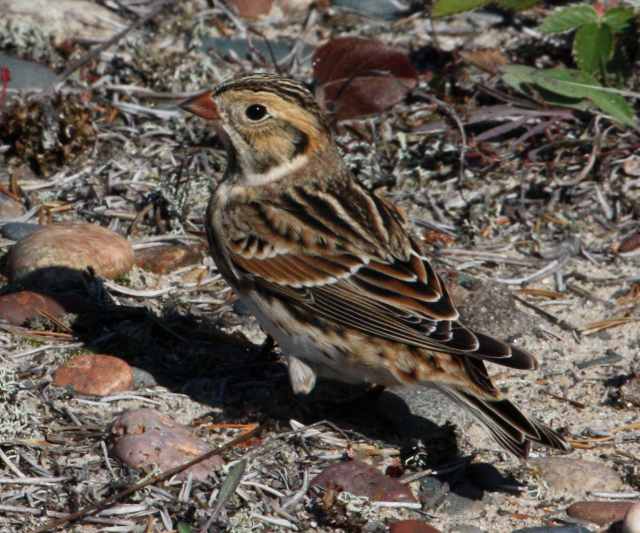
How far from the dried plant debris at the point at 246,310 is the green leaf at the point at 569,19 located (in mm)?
371

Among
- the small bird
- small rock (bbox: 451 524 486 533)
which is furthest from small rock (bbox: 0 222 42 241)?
small rock (bbox: 451 524 486 533)

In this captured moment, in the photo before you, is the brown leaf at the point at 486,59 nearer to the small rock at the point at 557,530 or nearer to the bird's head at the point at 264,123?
the bird's head at the point at 264,123

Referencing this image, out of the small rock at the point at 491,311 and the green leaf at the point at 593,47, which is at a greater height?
the green leaf at the point at 593,47

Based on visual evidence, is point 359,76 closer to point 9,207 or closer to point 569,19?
point 569,19

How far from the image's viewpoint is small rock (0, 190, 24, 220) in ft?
23.3

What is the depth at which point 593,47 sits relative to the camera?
7.81 m

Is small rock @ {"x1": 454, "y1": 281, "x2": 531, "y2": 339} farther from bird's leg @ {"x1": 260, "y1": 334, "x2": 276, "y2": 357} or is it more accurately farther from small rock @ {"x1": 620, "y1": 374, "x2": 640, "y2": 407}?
bird's leg @ {"x1": 260, "y1": 334, "x2": 276, "y2": 357}

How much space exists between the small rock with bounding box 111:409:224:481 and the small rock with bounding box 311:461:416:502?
17.9 inches

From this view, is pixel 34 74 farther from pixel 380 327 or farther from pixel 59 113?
pixel 380 327

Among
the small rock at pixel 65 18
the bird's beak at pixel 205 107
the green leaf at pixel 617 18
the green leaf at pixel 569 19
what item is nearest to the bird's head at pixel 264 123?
the bird's beak at pixel 205 107

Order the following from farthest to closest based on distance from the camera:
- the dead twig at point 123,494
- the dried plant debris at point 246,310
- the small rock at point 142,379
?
the small rock at point 142,379 < the dried plant debris at point 246,310 < the dead twig at point 123,494

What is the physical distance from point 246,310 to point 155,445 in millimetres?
1518

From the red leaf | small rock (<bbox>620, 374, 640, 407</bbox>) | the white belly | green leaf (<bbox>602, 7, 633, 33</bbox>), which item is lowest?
small rock (<bbox>620, 374, 640, 407</bbox>)

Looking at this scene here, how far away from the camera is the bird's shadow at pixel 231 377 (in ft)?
18.3
